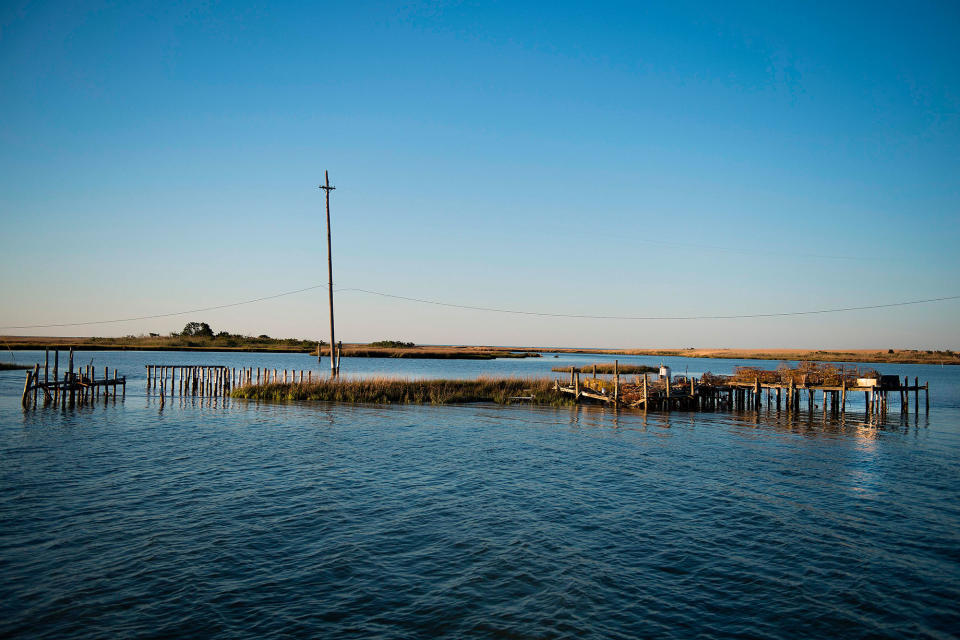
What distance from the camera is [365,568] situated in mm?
10070

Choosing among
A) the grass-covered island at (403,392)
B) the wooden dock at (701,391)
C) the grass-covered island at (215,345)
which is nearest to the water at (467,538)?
the grass-covered island at (403,392)

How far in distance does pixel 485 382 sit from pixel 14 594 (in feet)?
108

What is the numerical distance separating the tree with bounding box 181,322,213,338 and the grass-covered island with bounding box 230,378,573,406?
11650 centimetres

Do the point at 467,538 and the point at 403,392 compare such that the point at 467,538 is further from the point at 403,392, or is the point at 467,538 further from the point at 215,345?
the point at 215,345

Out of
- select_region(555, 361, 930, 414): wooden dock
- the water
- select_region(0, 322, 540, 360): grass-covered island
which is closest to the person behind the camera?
the water

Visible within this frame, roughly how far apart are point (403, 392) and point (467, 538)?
26605mm

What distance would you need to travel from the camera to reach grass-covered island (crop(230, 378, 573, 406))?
36938 mm

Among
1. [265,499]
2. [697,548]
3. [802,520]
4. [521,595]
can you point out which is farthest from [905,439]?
[265,499]

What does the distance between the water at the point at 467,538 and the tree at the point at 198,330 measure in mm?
130441

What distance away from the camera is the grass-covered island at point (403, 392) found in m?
36.9

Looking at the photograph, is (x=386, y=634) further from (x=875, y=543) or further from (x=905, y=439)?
(x=905, y=439)

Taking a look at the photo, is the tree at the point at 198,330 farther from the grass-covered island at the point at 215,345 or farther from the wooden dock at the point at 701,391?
the wooden dock at the point at 701,391

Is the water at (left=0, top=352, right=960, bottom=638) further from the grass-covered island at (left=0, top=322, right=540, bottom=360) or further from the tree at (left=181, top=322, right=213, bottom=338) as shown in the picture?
the tree at (left=181, top=322, right=213, bottom=338)

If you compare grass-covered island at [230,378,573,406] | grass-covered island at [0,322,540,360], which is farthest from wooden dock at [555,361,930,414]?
grass-covered island at [0,322,540,360]
